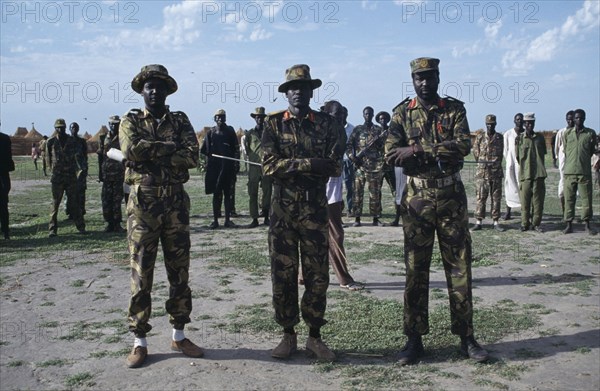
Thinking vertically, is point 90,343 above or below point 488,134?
below

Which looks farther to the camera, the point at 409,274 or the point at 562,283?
the point at 562,283

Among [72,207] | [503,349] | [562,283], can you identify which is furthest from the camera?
[72,207]

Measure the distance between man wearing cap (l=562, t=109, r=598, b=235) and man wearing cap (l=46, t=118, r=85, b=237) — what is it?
986cm

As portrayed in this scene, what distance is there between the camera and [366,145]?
12297mm

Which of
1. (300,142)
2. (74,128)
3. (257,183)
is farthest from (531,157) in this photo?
(74,128)

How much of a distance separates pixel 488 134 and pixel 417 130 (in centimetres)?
821

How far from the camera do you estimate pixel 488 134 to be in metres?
12.6

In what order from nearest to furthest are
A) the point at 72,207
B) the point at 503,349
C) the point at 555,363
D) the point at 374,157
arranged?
the point at 555,363
the point at 503,349
the point at 72,207
the point at 374,157

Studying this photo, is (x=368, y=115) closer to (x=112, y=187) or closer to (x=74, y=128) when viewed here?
(x=112, y=187)

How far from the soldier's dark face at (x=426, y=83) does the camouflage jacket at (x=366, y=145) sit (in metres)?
6.57

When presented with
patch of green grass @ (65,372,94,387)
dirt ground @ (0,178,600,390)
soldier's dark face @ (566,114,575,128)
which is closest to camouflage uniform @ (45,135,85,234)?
dirt ground @ (0,178,600,390)

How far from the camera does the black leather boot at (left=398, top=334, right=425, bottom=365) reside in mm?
4898

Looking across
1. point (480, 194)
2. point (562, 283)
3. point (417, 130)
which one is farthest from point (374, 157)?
point (417, 130)

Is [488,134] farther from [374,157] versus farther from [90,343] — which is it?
[90,343]
